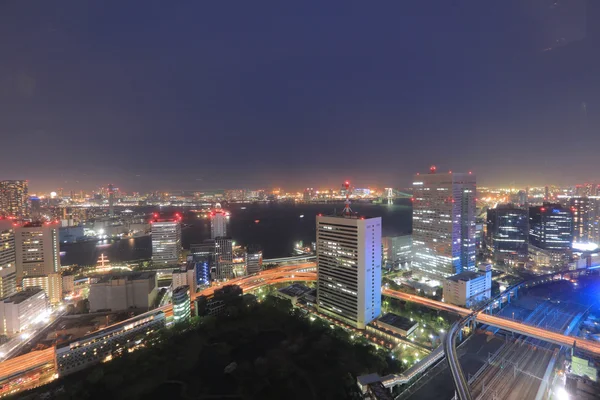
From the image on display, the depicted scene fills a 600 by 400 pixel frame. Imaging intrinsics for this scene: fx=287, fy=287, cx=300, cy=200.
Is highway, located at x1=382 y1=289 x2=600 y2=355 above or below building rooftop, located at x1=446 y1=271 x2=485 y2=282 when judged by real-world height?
below

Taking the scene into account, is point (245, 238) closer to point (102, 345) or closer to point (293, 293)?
point (293, 293)

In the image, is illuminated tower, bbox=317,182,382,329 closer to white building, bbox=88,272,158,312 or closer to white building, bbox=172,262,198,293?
white building, bbox=172,262,198,293

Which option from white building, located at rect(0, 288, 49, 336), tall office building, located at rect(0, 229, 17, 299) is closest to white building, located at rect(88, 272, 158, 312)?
white building, located at rect(0, 288, 49, 336)

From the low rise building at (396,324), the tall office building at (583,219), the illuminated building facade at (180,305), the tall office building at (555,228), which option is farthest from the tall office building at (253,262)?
the tall office building at (583,219)

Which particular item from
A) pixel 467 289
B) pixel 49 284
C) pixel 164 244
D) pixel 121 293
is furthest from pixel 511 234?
pixel 49 284

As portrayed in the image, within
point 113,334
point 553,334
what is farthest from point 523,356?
point 113,334

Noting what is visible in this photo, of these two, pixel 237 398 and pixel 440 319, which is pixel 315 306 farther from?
pixel 237 398
